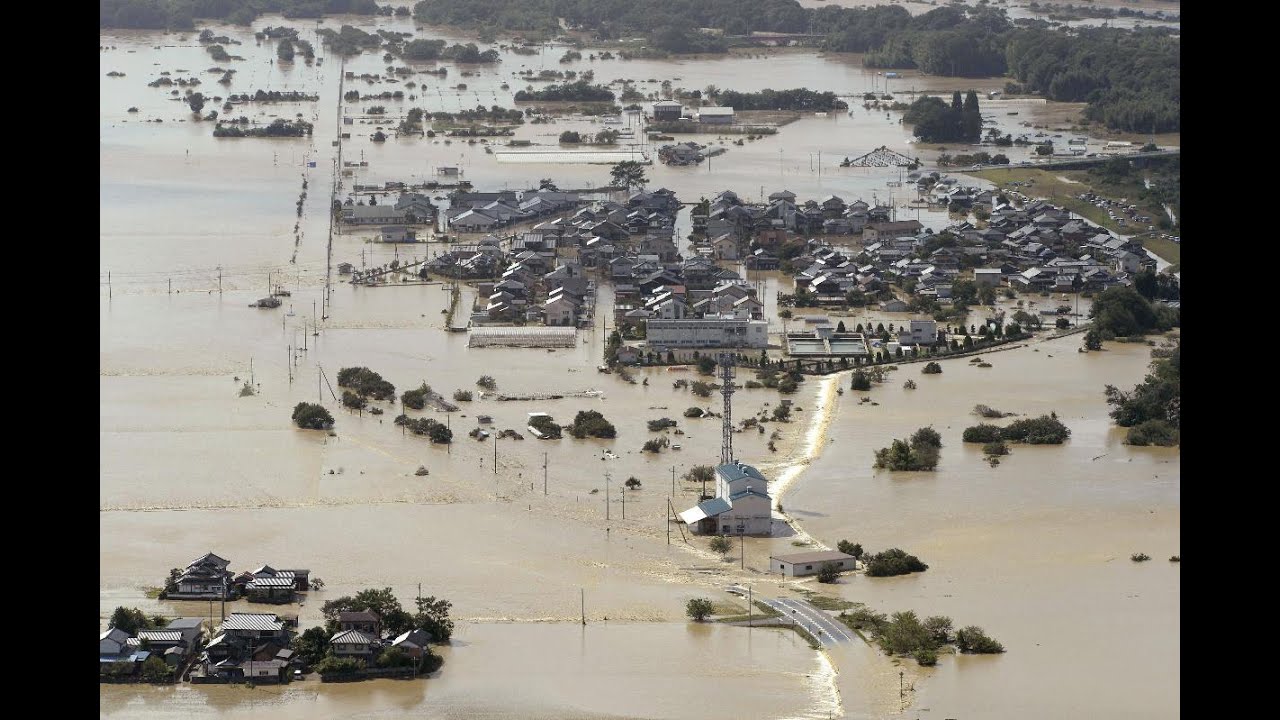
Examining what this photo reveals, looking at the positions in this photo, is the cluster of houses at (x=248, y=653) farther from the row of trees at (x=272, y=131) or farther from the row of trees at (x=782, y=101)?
the row of trees at (x=782, y=101)

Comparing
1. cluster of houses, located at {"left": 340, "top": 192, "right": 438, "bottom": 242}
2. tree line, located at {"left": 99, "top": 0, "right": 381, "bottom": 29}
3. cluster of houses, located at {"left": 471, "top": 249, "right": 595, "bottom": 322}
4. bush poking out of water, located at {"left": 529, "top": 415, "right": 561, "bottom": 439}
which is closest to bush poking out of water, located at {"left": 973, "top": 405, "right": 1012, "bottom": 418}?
bush poking out of water, located at {"left": 529, "top": 415, "right": 561, "bottom": 439}

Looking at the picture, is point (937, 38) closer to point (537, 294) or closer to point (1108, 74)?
point (1108, 74)

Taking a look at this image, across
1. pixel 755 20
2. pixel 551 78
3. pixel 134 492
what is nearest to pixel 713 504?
pixel 134 492

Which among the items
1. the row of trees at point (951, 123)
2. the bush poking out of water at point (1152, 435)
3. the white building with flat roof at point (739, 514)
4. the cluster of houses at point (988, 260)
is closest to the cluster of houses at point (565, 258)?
the cluster of houses at point (988, 260)

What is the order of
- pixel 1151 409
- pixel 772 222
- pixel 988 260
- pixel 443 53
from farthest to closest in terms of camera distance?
pixel 443 53
pixel 772 222
pixel 988 260
pixel 1151 409

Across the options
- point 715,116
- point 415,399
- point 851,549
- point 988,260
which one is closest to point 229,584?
point 851,549
